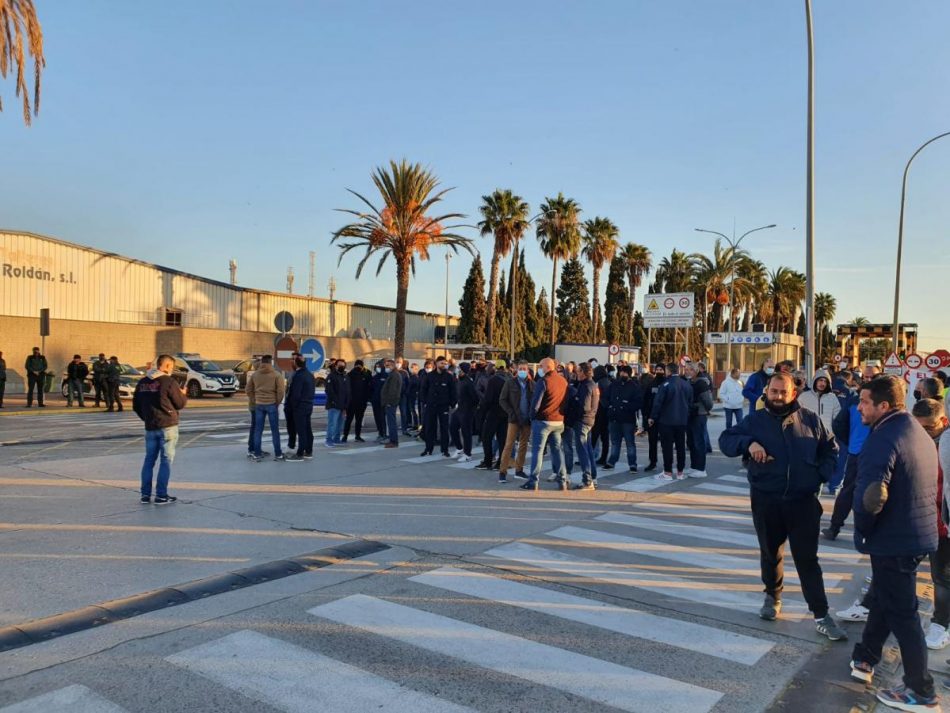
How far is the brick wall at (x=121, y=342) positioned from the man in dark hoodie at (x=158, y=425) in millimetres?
25841

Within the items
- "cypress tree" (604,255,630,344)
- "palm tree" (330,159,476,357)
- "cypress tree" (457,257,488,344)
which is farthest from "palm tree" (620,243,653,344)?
"palm tree" (330,159,476,357)

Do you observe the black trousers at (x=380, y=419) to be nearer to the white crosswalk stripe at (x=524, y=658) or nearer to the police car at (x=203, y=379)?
the white crosswalk stripe at (x=524, y=658)

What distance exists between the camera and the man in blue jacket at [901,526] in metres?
4.00

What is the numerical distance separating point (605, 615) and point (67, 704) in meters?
3.51

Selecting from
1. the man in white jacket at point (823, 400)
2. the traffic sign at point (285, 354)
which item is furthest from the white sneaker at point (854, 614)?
the traffic sign at point (285, 354)

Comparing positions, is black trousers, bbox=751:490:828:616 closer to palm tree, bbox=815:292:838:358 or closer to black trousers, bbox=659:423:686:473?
black trousers, bbox=659:423:686:473

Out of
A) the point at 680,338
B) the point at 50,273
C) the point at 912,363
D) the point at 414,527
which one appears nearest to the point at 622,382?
the point at 414,527

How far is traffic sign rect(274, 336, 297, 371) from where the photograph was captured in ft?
48.0

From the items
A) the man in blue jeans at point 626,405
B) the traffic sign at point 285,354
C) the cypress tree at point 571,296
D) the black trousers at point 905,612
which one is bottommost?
the black trousers at point 905,612

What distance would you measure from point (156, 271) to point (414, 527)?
109 ft

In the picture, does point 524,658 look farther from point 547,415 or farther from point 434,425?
point 434,425

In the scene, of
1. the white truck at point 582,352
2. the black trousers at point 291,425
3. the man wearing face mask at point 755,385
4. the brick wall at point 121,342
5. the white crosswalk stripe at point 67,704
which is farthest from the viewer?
the white truck at point 582,352

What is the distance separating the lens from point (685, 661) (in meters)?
4.52

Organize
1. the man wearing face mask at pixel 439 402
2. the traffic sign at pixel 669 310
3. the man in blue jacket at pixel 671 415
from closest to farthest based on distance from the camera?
1. the man in blue jacket at pixel 671 415
2. the man wearing face mask at pixel 439 402
3. the traffic sign at pixel 669 310
